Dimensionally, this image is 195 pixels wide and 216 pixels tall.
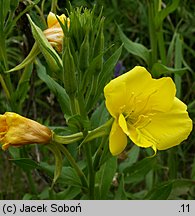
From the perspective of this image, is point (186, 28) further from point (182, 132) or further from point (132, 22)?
point (182, 132)

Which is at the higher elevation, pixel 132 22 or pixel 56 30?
pixel 132 22

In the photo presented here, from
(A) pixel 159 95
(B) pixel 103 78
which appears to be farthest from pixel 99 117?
(A) pixel 159 95

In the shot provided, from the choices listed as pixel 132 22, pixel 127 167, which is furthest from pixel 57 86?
pixel 132 22

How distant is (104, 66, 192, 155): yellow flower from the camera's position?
35.8 inches

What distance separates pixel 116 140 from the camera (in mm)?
899

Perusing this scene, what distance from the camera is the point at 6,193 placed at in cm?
182

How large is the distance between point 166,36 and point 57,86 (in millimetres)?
1087

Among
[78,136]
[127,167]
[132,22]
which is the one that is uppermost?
[132,22]

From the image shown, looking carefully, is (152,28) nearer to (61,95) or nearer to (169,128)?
(61,95)

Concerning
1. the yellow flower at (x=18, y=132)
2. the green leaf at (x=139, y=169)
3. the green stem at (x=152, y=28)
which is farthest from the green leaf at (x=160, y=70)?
the yellow flower at (x=18, y=132)

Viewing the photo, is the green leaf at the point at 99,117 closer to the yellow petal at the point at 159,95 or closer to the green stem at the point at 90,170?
the green stem at the point at 90,170

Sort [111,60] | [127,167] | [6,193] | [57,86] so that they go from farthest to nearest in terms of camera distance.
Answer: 1. [6,193]
2. [127,167]
3. [57,86]
4. [111,60]

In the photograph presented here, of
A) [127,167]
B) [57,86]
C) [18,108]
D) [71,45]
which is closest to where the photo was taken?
[71,45]

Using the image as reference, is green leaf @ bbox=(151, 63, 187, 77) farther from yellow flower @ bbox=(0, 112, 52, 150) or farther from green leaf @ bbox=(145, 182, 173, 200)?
yellow flower @ bbox=(0, 112, 52, 150)
